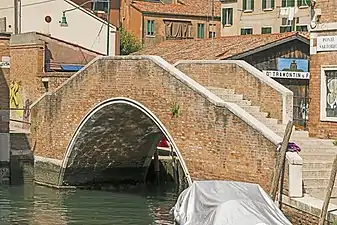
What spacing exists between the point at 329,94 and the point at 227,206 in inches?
219

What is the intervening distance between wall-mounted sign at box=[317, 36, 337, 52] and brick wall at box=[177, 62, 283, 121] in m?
1.12

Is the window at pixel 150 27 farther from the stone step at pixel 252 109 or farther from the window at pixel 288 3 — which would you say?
the stone step at pixel 252 109

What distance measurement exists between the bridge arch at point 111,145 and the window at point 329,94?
4.64 metres

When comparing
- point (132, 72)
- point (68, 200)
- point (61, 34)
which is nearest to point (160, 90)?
point (132, 72)

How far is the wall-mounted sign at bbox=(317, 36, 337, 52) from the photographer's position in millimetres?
14137

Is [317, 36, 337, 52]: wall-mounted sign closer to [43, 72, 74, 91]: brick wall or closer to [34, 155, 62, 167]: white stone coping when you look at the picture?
[34, 155, 62, 167]: white stone coping

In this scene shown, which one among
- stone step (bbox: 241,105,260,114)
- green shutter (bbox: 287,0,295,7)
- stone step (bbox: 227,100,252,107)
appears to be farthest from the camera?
green shutter (bbox: 287,0,295,7)

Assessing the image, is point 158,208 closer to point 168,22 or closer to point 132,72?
point 132,72

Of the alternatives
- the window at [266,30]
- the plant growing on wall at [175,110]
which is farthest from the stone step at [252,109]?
the window at [266,30]

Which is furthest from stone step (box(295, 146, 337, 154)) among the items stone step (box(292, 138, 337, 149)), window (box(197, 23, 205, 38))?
window (box(197, 23, 205, 38))

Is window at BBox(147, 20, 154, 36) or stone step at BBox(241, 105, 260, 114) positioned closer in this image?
stone step at BBox(241, 105, 260, 114)

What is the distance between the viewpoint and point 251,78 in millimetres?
15328

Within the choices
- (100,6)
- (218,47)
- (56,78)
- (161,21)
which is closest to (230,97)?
(56,78)

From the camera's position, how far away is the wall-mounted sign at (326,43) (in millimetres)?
14137
